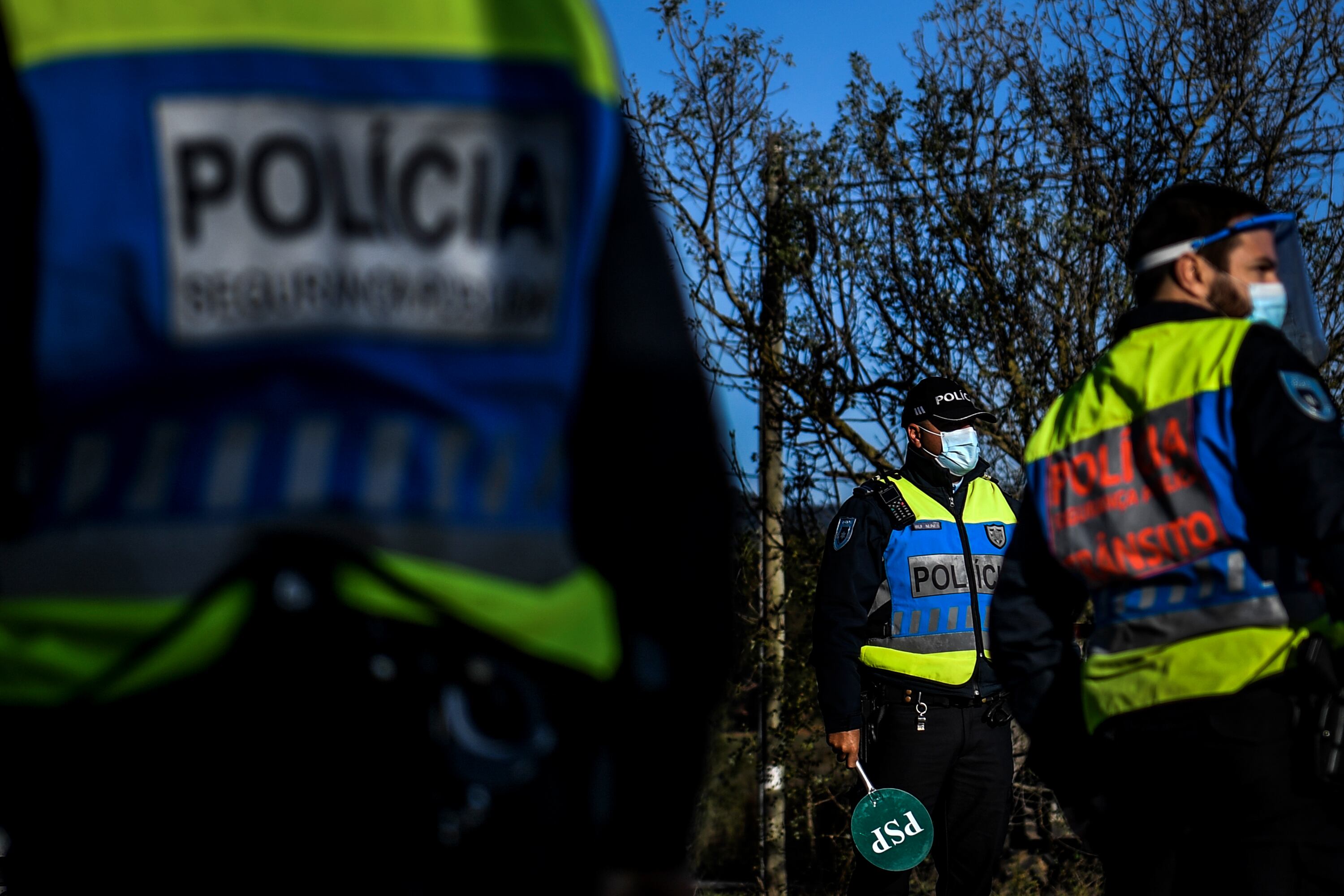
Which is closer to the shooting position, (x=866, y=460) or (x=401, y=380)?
(x=401, y=380)

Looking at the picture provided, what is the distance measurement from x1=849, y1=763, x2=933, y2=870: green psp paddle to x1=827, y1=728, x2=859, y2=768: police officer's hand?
0.21m

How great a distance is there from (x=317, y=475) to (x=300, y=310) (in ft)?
0.51

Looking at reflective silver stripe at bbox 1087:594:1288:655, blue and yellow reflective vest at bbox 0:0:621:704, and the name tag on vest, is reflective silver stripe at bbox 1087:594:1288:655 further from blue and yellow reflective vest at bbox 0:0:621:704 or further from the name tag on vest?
the name tag on vest

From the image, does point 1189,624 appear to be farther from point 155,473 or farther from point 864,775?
point 864,775

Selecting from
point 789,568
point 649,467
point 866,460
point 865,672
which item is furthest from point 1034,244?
point 649,467

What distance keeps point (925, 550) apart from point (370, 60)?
A: 4.41m

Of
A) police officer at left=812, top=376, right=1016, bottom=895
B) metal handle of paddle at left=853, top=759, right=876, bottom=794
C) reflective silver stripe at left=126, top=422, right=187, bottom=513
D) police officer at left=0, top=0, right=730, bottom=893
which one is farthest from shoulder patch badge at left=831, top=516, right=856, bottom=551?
reflective silver stripe at left=126, top=422, right=187, bottom=513

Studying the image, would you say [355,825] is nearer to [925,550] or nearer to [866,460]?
[925,550]

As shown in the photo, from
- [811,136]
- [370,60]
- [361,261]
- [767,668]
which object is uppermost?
[811,136]

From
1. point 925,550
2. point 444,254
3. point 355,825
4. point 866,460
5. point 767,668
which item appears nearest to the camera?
point 355,825

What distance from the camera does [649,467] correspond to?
1219 millimetres

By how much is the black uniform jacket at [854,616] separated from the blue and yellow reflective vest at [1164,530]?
266 cm

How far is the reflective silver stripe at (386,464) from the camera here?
1082 mm

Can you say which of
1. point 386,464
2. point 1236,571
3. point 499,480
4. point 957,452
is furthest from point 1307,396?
point 957,452
